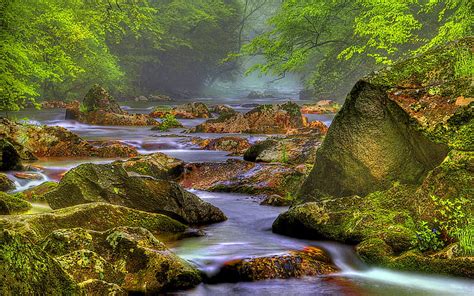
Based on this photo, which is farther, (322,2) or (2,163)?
(322,2)

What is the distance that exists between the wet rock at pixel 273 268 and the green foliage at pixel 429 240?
0.94 m

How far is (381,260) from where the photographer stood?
528cm

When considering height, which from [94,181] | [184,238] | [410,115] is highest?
[410,115]

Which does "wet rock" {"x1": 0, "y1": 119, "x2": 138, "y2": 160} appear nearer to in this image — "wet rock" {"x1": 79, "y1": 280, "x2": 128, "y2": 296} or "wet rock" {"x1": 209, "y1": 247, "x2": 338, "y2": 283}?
"wet rock" {"x1": 209, "y1": 247, "x2": 338, "y2": 283}

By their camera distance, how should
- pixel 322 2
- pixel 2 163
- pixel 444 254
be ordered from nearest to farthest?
pixel 444 254, pixel 2 163, pixel 322 2

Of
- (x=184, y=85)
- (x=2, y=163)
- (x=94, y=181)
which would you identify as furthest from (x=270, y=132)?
(x=184, y=85)

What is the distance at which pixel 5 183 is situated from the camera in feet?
27.5

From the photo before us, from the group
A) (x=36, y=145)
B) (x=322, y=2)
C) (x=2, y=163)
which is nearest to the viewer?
(x=2, y=163)

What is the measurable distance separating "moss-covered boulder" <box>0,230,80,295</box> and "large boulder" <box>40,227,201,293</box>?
48.4 inches

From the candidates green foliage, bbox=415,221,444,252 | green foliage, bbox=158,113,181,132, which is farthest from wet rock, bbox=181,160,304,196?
green foliage, bbox=158,113,181,132

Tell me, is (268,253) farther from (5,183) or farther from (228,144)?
(228,144)

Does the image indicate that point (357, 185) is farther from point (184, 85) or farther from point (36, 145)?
point (184, 85)

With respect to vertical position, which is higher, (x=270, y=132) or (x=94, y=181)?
(x=270, y=132)

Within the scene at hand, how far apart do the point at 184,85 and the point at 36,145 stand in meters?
40.5
